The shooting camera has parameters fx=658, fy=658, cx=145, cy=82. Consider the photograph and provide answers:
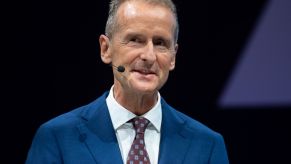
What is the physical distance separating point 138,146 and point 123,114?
0.12 metres

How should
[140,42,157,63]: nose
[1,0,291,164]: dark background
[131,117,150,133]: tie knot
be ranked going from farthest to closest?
[1,0,291,164]: dark background, [131,117,150,133]: tie knot, [140,42,157,63]: nose

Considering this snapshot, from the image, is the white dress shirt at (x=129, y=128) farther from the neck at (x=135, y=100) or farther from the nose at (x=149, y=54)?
the nose at (x=149, y=54)

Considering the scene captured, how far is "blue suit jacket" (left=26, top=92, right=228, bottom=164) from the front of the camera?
1892mm

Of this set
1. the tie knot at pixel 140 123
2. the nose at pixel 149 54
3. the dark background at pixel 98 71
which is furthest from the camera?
the dark background at pixel 98 71

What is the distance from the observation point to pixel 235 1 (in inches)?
116

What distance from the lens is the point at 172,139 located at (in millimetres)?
1984

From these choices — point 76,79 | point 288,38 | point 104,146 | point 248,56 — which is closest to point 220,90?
point 248,56

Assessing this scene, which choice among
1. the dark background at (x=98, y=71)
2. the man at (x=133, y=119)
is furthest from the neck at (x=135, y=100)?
the dark background at (x=98, y=71)

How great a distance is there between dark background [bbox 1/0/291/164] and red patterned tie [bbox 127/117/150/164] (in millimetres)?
873

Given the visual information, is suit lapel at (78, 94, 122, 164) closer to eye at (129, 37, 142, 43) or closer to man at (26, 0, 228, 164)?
man at (26, 0, 228, 164)

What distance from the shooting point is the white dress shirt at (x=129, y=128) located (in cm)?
195

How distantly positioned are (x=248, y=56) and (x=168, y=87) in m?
0.39

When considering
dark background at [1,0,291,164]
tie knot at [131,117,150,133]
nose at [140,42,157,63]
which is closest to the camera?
nose at [140,42,157,63]

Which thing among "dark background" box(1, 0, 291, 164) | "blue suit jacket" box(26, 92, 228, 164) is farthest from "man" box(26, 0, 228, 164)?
"dark background" box(1, 0, 291, 164)
